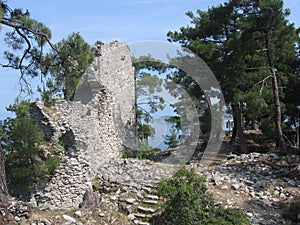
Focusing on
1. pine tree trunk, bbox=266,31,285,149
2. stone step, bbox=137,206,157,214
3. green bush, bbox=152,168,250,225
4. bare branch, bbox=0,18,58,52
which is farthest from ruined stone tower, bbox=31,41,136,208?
pine tree trunk, bbox=266,31,285,149

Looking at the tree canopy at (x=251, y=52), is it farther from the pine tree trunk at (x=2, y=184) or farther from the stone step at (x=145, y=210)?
the pine tree trunk at (x=2, y=184)

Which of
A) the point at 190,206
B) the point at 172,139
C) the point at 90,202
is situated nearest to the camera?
the point at 190,206

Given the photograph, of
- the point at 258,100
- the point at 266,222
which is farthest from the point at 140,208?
the point at 258,100

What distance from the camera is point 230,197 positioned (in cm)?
839

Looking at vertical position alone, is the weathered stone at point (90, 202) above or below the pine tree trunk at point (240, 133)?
below

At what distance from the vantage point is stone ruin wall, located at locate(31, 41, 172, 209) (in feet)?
31.2

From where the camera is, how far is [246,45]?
38.9ft

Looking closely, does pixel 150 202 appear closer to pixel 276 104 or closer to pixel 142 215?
pixel 142 215

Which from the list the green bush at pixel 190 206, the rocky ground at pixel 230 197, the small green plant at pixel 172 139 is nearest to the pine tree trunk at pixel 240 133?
the rocky ground at pixel 230 197

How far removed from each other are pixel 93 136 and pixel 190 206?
461cm

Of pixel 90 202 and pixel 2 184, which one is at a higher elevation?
pixel 2 184

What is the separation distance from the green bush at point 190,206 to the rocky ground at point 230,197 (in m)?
0.61

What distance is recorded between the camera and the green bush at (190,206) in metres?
6.64

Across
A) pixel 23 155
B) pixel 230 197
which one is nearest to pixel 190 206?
pixel 230 197
